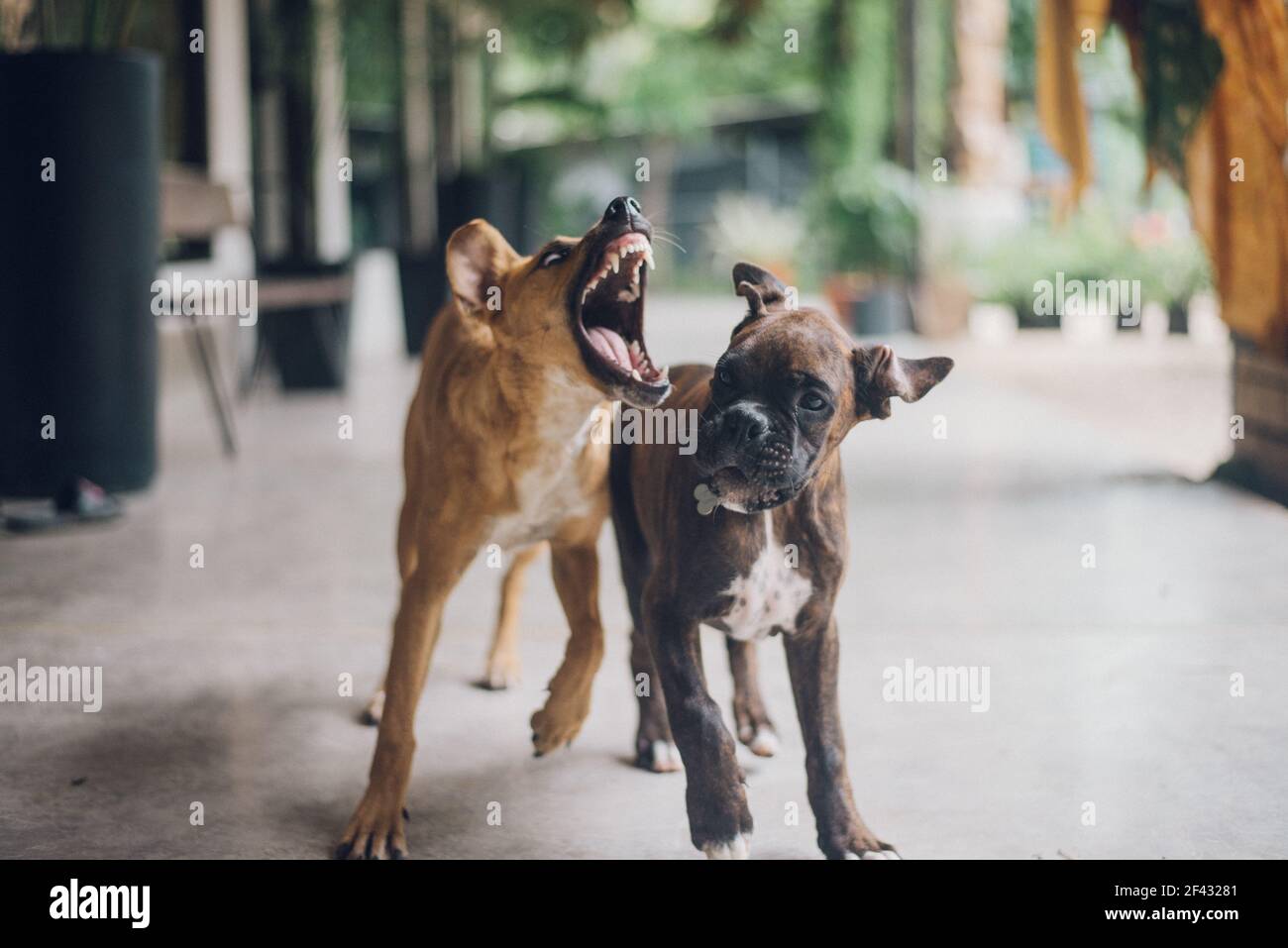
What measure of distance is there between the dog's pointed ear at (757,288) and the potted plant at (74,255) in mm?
3656

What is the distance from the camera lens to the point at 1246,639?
3.21m

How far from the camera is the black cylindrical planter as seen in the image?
196 inches

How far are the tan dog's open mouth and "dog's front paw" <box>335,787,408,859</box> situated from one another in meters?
0.78

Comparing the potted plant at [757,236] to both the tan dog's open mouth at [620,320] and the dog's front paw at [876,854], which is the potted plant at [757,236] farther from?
the dog's front paw at [876,854]

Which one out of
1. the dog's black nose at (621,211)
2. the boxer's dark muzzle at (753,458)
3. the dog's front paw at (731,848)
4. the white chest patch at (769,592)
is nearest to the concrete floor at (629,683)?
the dog's front paw at (731,848)

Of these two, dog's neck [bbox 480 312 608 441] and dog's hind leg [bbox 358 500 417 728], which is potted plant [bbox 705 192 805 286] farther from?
dog's neck [bbox 480 312 608 441]

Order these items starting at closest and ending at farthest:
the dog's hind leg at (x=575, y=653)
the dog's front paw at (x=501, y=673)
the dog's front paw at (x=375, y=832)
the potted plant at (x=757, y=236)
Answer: the dog's front paw at (x=375, y=832) → the dog's hind leg at (x=575, y=653) → the dog's front paw at (x=501, y=673) → the potted plant at (x=757, y=236)

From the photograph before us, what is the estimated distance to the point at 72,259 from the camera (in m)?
5.08

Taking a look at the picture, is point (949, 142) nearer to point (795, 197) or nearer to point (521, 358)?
point (795, 197)

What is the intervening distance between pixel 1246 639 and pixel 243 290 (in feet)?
17.4

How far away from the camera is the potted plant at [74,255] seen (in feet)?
16.3

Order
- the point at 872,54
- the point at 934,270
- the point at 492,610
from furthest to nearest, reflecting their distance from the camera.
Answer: the point at 872,54
the point at 934,270
the point at 492,610

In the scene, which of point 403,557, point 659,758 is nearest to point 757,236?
point 403,557
